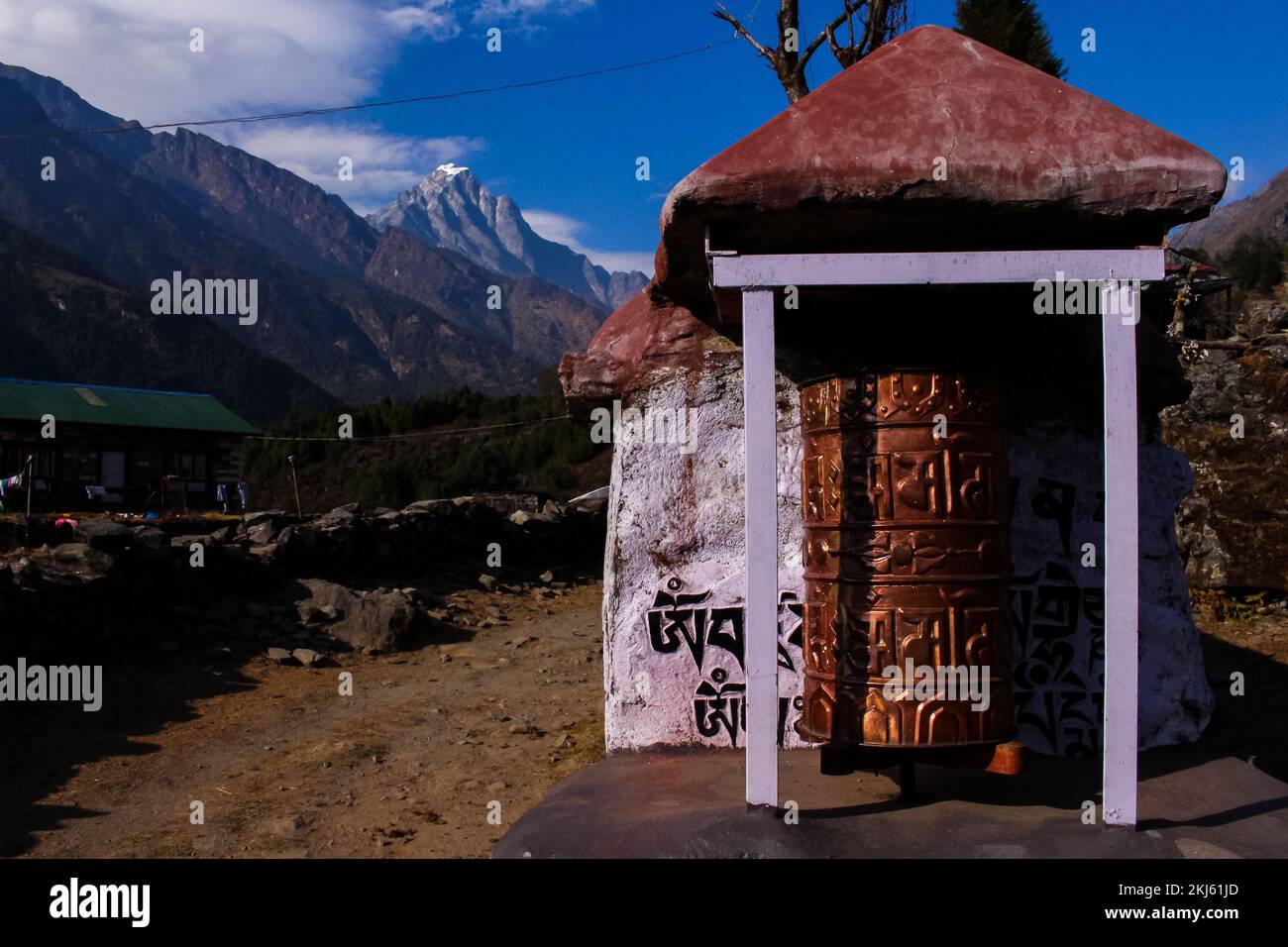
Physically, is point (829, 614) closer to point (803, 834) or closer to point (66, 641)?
point (803, 834)

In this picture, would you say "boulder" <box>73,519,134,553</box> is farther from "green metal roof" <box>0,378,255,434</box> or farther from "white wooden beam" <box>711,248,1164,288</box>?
"green metal roof" <box>0,378,255,434</box>

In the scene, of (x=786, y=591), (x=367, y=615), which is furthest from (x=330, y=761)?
(x=786, y=591)

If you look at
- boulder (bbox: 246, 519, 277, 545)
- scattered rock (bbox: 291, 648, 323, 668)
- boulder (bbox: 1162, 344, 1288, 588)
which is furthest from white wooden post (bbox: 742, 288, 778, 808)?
boulder (bbox: 246, 519, 277, 545)

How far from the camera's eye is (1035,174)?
12.2 feet

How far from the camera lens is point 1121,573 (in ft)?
12.1

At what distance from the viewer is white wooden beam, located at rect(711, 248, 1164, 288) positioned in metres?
3.69

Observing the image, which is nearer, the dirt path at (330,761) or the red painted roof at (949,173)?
the red painted roof at (949,173)

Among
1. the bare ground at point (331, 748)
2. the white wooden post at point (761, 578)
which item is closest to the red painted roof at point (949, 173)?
the white wooden post at point (761, 578)

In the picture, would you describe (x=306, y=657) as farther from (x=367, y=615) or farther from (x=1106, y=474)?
(x=1106, y=474)

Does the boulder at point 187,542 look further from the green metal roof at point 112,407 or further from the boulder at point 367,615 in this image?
the green metal roof at point 112,407

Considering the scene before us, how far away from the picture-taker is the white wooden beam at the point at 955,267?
369 cm

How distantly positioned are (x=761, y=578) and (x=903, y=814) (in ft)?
3.78

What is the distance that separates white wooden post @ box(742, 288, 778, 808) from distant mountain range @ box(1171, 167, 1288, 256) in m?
87.4

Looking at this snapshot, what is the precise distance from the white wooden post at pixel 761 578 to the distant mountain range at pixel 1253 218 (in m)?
87.4
